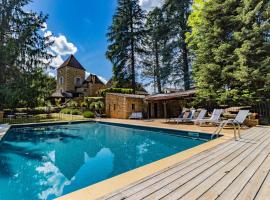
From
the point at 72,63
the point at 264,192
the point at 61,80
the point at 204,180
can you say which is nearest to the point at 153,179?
the point at 204,180

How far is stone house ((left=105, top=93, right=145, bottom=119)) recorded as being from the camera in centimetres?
2014

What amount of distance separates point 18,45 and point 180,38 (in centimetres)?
1692

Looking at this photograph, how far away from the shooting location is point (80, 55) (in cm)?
3947

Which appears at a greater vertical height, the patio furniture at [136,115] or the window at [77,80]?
the window at [77,80]

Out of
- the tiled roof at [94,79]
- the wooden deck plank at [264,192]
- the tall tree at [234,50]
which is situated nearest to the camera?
the wooden deck plank at [264,192]

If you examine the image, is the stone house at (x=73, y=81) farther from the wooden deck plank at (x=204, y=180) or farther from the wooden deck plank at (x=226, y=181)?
the wooden deck plank at (x=226, y=181)

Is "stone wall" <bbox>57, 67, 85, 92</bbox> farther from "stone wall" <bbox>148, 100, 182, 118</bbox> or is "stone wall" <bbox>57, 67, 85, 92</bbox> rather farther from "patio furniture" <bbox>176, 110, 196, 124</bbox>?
"patio furniture" <bbox>176, 110, 196, 124</bbox>

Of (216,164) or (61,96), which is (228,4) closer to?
(216,164)

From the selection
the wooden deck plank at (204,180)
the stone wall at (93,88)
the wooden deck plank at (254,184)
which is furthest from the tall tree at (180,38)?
the wooden deck plank at (254,184)

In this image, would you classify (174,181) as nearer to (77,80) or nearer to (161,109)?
(161,109)

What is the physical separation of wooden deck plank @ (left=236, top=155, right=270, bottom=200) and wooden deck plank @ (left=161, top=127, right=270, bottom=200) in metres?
0.43

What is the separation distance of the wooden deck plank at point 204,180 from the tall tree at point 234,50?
30.2ft

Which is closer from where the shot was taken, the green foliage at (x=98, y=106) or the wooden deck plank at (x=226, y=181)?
the wooden deck plank at (x=226, y=181)

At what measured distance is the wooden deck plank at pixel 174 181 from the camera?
265 centimetres
